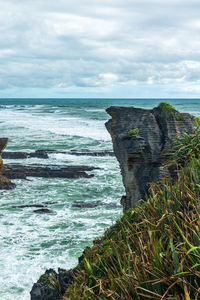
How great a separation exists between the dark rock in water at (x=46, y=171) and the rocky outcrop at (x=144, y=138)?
52.1 ft

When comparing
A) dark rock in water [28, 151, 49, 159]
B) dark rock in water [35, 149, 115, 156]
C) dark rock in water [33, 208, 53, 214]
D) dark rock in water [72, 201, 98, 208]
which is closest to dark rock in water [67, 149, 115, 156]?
dark rock in water [35, 149, 115, 156]

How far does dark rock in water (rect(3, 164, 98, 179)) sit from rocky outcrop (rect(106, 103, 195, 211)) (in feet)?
52.1

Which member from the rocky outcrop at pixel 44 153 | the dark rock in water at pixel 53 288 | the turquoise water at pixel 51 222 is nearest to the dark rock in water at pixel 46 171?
the turquoise water at pixel 51 222

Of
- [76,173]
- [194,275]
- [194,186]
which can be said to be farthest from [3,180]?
[194,275]

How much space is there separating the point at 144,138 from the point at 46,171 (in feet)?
60.0

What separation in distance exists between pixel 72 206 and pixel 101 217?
2.71 metres

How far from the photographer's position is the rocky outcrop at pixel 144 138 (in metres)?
11.4

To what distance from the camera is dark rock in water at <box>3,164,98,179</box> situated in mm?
27734

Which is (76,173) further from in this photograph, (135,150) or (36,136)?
(36,136)

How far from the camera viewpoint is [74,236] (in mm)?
15883

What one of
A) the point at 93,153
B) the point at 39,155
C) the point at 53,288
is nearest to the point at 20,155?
the point at 39,155

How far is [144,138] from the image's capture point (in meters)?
11.5

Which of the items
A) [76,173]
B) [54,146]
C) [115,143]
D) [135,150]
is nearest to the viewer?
[135,150]

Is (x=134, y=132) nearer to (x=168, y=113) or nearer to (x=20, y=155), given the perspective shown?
(x=168, y=113)
